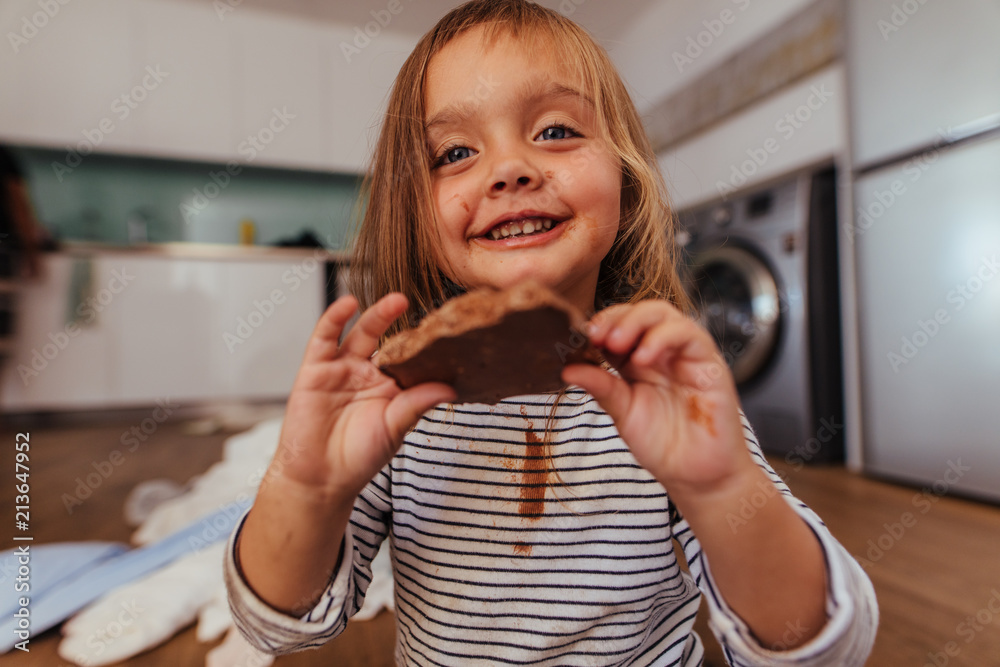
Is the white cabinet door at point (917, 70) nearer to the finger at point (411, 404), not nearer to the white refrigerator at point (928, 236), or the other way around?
the white refrigerator at point (928, 236)

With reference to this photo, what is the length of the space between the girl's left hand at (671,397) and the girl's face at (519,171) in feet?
0.61

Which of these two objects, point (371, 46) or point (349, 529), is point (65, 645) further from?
point (371, 46)

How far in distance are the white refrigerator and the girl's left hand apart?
1.69m

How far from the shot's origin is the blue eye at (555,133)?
2.07 ft

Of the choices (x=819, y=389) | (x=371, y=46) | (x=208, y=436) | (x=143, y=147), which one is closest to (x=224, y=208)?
(x=143, y=147)

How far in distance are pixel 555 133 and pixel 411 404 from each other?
1.21ft

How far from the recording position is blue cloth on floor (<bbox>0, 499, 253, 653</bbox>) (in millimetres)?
975

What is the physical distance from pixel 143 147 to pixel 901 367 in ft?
13.4

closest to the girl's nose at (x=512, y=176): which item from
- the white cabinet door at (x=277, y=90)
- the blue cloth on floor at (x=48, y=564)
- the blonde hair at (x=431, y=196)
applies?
the blonde hair at (x=431, y=196)

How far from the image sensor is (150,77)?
11.1 ft

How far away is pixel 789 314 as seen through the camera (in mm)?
2156

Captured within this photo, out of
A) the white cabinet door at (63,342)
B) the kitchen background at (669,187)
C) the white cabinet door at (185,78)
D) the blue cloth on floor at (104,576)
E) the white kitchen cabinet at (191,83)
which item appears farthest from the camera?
the white cabinet door at (185,78)

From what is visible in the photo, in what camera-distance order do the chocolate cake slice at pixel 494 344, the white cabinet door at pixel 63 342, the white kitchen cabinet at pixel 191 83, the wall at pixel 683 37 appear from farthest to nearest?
the white kitchen cabinet at pixel 191 83
the white cabinet door at pixel 63 342
the wall at pixel 683 37
the chocolate cake slice at pixel 494 344

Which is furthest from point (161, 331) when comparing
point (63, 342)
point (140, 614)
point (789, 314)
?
point (789, 314)
